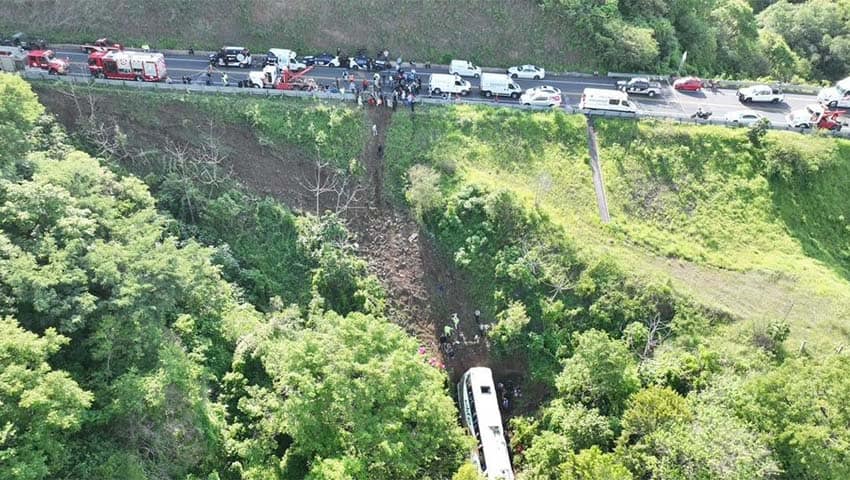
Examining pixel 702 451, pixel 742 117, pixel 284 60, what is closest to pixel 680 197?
pixel 742 117

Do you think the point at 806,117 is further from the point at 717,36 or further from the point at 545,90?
the point at 545,90

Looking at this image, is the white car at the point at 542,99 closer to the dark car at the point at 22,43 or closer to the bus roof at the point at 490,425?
the bus roof at the point at 490,425

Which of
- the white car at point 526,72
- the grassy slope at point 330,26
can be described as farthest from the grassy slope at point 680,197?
the grassy slope at point 330,26

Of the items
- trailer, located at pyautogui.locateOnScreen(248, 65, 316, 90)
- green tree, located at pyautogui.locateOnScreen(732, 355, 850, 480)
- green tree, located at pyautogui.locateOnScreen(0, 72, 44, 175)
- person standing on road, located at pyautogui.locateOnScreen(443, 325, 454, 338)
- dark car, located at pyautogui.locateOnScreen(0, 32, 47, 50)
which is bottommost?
person standing on road, located at pyautogui.locateOnScreen(443, 325, 454, 338)

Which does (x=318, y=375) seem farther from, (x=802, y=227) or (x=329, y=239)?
(x=802, y=227)

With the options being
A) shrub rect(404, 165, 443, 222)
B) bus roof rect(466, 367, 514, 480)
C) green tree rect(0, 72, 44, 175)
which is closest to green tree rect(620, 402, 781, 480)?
bus roof rect(466, 367, 514, 480)

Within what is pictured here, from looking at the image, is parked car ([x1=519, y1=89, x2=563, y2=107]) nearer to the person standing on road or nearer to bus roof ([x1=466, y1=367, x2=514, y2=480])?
the person standing on road
